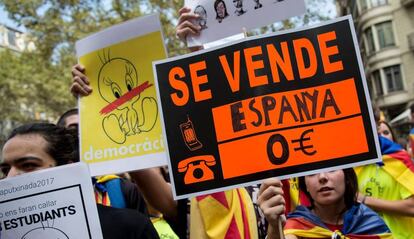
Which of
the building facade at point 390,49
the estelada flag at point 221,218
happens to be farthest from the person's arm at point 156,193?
the building facade at point 390,49

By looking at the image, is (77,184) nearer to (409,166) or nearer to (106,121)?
(106,121)

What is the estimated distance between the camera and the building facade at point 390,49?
33500 millimetres

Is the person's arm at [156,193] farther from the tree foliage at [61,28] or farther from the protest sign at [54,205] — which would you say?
the tree foliage at [61,28]

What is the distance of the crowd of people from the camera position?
211 centimetres

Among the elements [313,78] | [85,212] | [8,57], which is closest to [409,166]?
[313,78]

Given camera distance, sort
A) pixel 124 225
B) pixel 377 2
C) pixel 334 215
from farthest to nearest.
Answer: pixel 377 2 < pixel 334 215 < pixel 124 225

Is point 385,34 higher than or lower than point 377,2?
lower

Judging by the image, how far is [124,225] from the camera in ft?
6.44

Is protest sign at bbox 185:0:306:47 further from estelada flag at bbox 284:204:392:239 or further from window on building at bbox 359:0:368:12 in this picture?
window on building at bbox 359:0:368:12

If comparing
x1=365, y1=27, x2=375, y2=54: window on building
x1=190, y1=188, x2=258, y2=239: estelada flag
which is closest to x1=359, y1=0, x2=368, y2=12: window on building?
x1=365, y1=27, x2=375, y2=54: window on building

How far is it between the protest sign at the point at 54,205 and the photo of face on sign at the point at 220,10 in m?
1.20

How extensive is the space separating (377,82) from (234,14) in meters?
36.6

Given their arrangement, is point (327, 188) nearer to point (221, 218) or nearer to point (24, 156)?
point (221, 218)

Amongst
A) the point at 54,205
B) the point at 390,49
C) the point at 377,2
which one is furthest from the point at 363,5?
the point at 54,205
